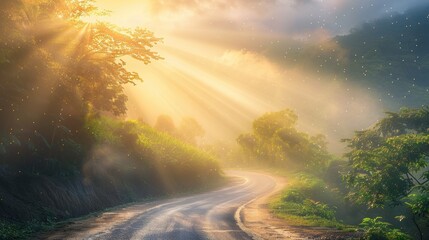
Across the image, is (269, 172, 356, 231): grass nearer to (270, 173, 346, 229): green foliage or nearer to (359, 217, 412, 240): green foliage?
(270, 173, 346, 229): green foliage

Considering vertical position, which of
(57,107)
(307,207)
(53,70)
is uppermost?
(53,70)

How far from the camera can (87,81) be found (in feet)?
65.1

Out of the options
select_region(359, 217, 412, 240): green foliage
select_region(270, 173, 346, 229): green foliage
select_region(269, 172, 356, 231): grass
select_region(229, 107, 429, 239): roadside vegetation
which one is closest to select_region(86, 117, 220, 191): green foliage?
select_region(269, 172, 356, 231): grass

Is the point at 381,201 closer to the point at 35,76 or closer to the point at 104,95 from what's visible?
the point at 104,95

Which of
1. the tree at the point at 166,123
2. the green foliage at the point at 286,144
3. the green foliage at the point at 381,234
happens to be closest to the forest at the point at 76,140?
the green foliage at the point at 381,234

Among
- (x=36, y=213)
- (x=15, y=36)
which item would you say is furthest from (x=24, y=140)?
(x=15, y=36)

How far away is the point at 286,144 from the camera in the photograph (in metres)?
79.9

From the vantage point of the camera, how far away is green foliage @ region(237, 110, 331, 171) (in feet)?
243

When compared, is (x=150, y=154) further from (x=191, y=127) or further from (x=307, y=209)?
(x=191, y=127)

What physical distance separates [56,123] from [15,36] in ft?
24.9

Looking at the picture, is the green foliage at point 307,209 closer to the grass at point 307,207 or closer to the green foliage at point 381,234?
the grass at point 307,207

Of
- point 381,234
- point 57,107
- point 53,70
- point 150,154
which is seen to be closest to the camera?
point 381,234

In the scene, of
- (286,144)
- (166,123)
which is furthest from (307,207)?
(166,123)

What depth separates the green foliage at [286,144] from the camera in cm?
7400
